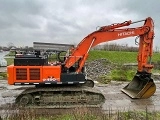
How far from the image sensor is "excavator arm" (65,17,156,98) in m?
12.7

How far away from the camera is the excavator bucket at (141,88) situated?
508 inches

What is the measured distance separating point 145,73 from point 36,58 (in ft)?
17.1

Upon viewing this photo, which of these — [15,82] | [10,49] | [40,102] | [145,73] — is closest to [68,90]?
[40,102]

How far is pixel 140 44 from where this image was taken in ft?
44.9

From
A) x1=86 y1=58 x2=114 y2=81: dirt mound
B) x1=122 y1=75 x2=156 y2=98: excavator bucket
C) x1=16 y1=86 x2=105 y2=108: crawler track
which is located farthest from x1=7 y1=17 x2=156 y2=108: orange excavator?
x1=86 y1=58 x2=114 y2=81: dirt mound

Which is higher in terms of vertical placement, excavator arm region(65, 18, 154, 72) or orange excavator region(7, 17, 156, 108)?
excavator arm region(65, 18, 154, 72)

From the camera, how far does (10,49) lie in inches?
483

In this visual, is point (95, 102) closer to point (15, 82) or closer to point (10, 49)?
point (15, 82)

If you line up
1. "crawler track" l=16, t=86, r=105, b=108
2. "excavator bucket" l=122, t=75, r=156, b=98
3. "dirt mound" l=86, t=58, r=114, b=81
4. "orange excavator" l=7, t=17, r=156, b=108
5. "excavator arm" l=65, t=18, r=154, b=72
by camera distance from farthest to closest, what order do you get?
"dirt mound" l=86, t=58, r=114, b=81, "excavator bucket" l=122, t=75, r=156, b=98, "excavator arm" l=65, t=18, r=154, b=72, "crawler track" l=16, t=86, r=105, b=108, "orange excavator" l=7, t=17, r=156, b=108

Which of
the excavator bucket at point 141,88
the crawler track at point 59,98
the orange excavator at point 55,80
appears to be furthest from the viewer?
the excavator bucket at point 141,88

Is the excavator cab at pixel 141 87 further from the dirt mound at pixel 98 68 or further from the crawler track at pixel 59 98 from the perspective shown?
the dirt mound at pixel 98 68

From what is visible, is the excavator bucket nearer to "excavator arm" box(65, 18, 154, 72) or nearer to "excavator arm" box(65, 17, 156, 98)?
"excavator arm" box(65, 17, 156, 98)

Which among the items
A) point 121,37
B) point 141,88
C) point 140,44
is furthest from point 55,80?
point 140,44

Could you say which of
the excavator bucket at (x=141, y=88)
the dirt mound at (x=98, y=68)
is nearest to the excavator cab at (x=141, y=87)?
the excavator bucket at (x=141, y=88)
